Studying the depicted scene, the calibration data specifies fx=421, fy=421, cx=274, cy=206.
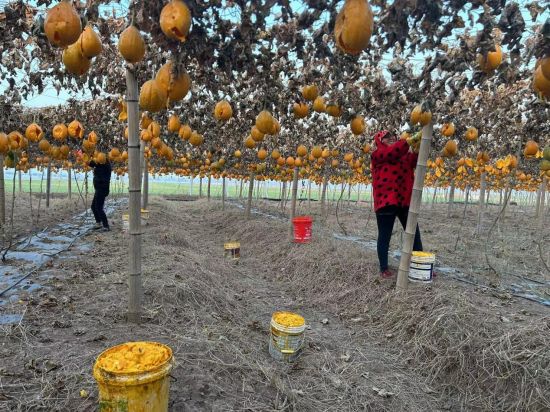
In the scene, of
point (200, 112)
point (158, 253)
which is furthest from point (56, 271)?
point (200, 112)

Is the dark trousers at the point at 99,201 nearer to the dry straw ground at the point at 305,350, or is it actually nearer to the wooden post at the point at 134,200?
the dry straw ground at the point at 305,350

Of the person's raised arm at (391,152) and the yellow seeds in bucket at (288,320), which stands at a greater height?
the person's raised arm at (391,152)

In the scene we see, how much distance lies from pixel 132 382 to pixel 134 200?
6.01ft

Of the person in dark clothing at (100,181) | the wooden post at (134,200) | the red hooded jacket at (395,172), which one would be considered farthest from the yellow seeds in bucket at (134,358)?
the person in dark clothing at (100,181)

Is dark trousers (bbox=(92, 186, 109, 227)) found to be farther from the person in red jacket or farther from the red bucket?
the person in red jacket

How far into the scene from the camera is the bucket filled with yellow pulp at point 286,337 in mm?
3420

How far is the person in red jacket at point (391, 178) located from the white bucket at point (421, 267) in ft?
1.36

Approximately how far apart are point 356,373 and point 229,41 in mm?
2741

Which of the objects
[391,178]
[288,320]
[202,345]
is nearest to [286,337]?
[288,320]

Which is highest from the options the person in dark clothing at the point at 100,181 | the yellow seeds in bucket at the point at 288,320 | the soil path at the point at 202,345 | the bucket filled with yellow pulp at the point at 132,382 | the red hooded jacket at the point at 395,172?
the red hooded jacket at the point at 395,172

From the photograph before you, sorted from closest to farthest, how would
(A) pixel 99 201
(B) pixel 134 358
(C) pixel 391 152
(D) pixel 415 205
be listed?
(B) pixel 134 358, (D) pixel 415 205, (C) pixel 391 152, (A) pixel 99 201

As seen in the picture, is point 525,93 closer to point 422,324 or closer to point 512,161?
point 512,161

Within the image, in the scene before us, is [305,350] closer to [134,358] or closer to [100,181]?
[134,358]

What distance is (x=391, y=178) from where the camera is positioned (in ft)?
16.3
